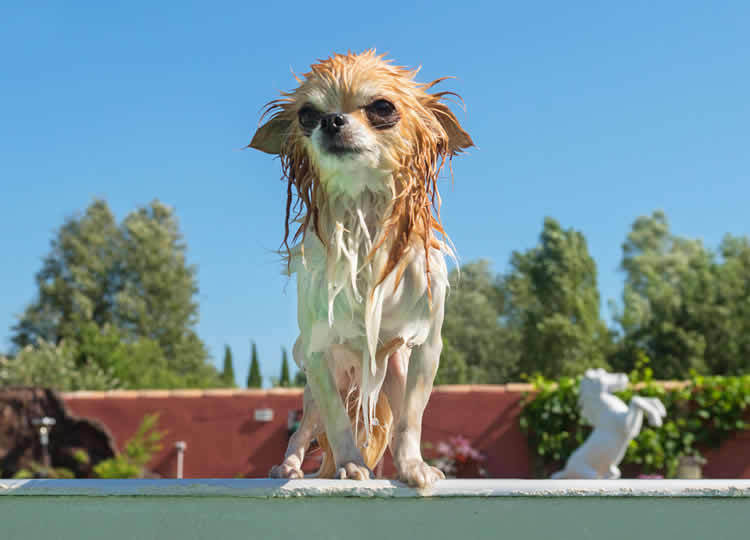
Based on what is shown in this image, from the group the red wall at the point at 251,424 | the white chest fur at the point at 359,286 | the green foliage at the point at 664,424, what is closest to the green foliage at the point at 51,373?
the red wall at the point at 251,424

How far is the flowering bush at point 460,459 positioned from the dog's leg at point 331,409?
8585 millimetres

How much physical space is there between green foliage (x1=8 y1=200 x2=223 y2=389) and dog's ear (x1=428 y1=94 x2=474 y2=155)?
25455 mm

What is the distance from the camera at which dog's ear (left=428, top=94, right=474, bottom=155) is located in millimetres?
2258

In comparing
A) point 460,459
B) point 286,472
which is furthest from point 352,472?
point 460,459

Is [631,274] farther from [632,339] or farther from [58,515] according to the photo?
[58,515]

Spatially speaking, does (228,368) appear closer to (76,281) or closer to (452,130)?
(76,281)

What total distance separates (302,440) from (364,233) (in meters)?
0.74

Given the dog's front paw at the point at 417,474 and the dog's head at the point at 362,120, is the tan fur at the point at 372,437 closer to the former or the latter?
the dog's front paw at the point at 417,474

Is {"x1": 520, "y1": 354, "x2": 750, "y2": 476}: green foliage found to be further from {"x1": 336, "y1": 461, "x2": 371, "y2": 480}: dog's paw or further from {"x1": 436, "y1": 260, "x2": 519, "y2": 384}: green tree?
{"x1": 436, "y1": 260, "x2": 519, "y2": 384}: green tree

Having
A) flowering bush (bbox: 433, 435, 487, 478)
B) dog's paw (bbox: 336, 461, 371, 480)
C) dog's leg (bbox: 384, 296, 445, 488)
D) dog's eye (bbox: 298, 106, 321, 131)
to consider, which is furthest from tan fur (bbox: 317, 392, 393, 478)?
flowering bush (bbox: 433, 435, 487, 478)

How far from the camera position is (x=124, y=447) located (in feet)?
36.7

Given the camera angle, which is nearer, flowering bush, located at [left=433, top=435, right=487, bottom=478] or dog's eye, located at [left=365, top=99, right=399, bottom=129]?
dog's eye, located at [left=365, top=99, right=399, bottom=129]

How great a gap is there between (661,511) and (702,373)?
69.5 ft

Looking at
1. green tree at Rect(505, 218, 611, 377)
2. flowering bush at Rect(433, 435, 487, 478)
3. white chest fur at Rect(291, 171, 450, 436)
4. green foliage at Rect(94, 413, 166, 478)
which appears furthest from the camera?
green tree at Rect(505, 218, 611, 377)
